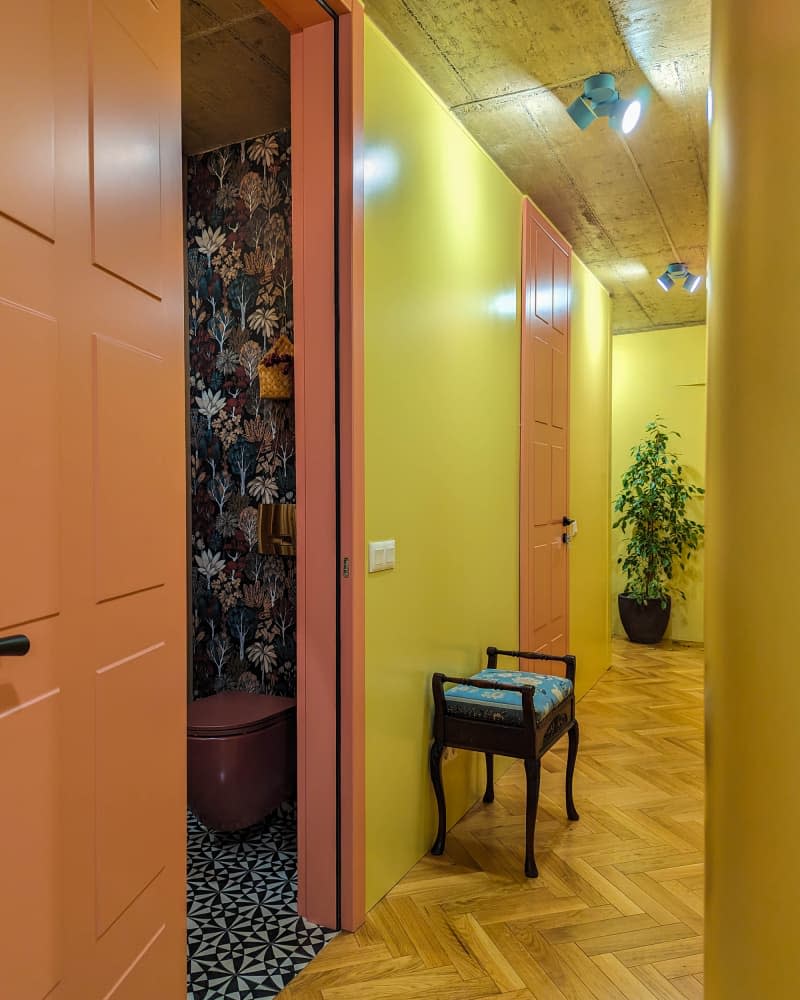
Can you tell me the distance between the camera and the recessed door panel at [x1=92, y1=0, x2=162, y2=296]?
1237 millimetres

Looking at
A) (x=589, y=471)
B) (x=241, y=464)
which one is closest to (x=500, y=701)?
(x=241, y=464)

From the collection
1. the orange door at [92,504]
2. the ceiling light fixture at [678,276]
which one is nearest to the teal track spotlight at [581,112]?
the orange door at [92,504]

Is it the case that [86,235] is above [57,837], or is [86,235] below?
above

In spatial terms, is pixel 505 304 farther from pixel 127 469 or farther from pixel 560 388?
pixel 127 469

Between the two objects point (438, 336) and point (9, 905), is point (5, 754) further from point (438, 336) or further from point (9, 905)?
point (438, 336)

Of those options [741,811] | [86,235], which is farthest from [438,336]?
[741,811]

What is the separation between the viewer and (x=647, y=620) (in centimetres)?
633

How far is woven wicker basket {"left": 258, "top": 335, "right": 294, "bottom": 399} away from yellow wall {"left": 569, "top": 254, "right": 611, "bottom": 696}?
2.17 metres

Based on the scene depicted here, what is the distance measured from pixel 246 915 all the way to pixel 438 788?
73 centimetres

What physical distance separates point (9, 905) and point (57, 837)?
117 millimetres

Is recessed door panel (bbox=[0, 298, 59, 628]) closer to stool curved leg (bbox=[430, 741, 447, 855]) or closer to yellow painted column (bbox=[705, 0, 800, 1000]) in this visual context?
yellow painted column (bbox=[705, 0, 800, 1000])

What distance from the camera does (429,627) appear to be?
2635mm

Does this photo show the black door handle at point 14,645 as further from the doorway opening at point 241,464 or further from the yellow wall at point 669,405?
the yellow wall at point 669,405

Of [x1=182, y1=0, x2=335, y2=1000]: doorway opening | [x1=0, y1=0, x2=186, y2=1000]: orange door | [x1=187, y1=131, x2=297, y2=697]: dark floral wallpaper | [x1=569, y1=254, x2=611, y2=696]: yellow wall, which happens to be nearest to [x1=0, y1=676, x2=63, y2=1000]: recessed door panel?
[x1=0, y1=0, x2=186, y2=1000]: orange door
